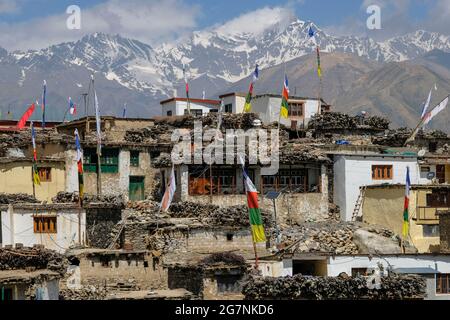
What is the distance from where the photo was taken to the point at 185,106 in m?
81.4

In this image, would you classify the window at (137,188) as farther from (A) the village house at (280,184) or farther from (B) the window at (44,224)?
(B) the window at (44,224)

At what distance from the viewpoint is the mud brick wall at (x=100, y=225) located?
49.6m

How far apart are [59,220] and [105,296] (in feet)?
29.8

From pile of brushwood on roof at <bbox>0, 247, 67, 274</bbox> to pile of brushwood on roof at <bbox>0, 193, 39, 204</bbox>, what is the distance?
412 inches

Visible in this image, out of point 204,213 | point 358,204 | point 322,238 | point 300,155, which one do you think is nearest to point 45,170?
point 204,213

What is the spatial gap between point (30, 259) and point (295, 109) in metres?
38.2

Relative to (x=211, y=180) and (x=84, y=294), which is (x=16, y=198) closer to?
(x=211, y=180)

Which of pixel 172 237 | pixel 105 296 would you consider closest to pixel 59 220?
pixel 172 237

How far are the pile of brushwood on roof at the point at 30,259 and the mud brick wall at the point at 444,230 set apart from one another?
58.6ft

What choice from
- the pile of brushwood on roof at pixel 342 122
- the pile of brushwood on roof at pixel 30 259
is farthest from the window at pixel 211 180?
the pile of brushwood on roof at pixel 342 122

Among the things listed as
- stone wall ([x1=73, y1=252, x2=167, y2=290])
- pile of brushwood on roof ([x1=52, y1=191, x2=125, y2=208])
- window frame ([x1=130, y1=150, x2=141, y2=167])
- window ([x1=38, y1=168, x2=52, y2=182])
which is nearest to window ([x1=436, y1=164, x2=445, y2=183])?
window frame ([x1=130, y1=150, x2=141, y2=167])

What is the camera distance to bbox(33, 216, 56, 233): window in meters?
49.0

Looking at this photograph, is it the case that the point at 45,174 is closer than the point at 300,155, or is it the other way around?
the point at 300,155

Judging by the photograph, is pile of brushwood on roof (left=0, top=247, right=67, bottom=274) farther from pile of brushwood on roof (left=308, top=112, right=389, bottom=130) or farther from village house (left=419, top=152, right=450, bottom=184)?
pile of brushwood on roof (left=308, top=112, right=389, bottom=130)
